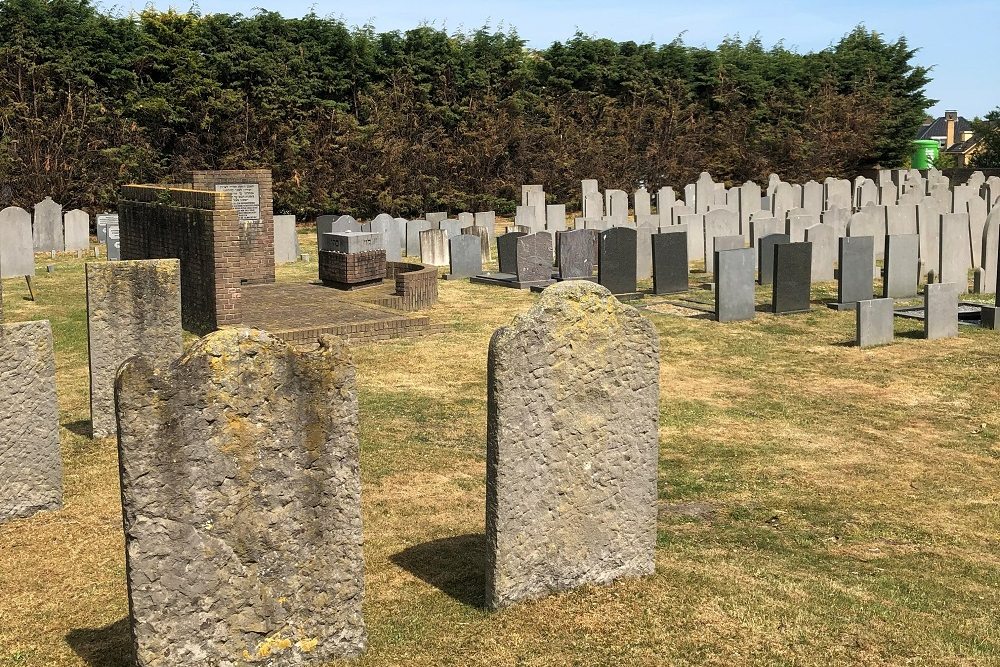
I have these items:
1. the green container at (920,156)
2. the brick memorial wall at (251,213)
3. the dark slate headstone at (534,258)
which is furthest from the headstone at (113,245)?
the green container at (920,156)

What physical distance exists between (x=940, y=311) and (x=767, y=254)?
4382 mm

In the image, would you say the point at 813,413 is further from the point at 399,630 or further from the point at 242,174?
the point at 242,174

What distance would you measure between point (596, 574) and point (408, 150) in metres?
24.3

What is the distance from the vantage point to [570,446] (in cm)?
536

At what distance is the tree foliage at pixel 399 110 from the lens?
25.3 m

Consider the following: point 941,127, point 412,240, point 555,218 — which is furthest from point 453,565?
point 941,127

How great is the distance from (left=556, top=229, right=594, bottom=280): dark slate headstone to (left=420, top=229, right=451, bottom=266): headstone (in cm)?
326

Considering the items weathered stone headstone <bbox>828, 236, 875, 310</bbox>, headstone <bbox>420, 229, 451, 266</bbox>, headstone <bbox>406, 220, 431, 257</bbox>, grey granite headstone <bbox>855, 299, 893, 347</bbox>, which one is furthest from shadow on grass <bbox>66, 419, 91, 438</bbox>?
headstone <bbox>406, 220, 431, 257</bbox>

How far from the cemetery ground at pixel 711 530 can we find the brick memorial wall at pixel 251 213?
6.05 metres

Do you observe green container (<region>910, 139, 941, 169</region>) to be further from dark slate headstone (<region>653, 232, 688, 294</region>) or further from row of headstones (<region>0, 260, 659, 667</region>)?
row of headstones (<region>0, 260, 659, 667</region>)

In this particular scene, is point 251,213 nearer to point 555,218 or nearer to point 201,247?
point 201,247

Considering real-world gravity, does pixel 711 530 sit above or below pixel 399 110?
below

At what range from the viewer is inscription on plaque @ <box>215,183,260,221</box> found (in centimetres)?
1836

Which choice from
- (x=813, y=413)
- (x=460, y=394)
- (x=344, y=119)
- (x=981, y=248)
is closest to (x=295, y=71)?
(x=344, y=119)
